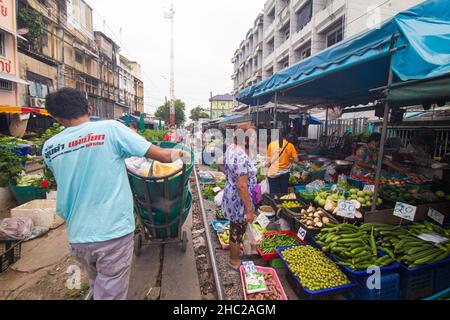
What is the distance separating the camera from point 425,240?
9.93 feet

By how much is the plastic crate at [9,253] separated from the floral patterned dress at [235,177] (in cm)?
330

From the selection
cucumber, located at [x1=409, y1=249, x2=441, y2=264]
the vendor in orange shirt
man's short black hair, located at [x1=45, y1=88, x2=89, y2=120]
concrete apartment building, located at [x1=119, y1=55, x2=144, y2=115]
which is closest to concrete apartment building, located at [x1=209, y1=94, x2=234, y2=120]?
concrete apartment building, located at [x1=119, y1=55, x2=144, y2=115]

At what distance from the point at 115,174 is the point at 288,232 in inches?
130

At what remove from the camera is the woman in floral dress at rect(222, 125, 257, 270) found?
3.08m

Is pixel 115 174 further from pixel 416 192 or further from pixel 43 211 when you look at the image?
pixel 416 192

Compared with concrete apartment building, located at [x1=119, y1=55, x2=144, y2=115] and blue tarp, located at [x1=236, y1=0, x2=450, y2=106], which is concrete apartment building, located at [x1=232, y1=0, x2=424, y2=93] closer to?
blue tarp, located at [x1=236, y1=0, x2=450, y2=106]

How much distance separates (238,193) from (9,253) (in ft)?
11.8

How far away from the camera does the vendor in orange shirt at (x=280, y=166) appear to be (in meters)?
5.65

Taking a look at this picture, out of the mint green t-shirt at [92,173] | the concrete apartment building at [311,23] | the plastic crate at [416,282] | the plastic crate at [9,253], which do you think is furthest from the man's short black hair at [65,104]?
the concrete apartment building at [311,23]

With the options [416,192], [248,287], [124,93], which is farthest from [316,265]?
[124,93]

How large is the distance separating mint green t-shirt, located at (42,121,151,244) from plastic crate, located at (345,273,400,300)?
276 centimetres

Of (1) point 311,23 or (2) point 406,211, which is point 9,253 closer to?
(2) point 406,211

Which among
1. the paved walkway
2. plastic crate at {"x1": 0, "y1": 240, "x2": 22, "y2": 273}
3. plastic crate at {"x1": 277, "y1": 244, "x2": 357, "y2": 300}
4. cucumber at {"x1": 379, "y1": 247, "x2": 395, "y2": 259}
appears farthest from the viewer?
plastic crate at {"x1": 0, "y1": 240, "x2": 22, "y2": 273}

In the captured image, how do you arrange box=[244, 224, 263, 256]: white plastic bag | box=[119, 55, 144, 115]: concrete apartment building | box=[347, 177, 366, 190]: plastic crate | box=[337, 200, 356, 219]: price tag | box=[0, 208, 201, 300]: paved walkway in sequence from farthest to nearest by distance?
1. box=[119, 55, 144, 115]: concrete apartment building
2. box=[347, 177, 366, 190]: plastic crate
3. box=[337, 200, 356, 219]: price tag
4. box=[244, 224, 263, 256]: white plastic bag
5. box=[0, 208, 201, 300]: paved walkway
